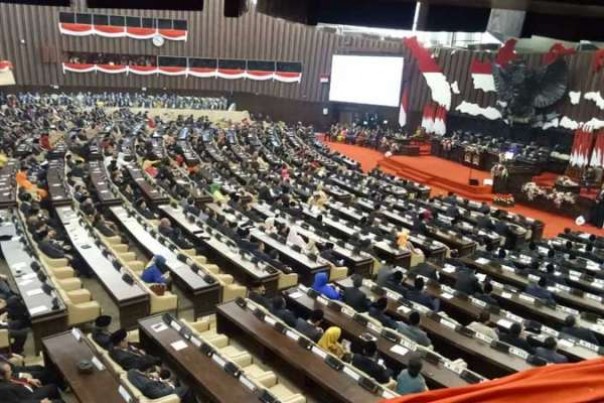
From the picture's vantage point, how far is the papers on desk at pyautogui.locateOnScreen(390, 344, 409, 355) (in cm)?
651

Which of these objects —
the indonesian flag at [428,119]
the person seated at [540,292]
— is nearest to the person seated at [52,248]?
the person seated at [540,292]

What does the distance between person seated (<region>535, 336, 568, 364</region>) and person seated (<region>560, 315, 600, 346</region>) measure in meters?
0.65

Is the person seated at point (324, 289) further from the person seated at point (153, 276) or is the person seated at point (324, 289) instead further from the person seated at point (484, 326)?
the person seated at point (153, 276)

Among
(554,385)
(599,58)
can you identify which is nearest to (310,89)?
(599,58)

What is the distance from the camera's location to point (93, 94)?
29.5m

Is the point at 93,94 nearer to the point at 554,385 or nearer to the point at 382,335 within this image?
the point at 382,335

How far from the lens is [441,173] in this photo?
20422 mm

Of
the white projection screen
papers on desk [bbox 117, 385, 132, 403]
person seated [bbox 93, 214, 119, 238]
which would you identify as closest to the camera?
papers on desk [bbox 117, 385, 132, 403]

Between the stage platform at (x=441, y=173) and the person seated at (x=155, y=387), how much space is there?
1466cm

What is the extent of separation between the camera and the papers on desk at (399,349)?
6.51 metres

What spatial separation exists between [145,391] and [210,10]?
28.1 metres

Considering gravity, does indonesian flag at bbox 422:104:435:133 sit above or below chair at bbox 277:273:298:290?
above

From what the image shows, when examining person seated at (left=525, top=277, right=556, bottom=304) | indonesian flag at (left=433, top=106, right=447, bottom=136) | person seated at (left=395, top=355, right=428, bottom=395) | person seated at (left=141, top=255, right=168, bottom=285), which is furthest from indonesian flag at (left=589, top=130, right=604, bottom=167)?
person seated at (left=141, top=255, right=168, bottom=285)

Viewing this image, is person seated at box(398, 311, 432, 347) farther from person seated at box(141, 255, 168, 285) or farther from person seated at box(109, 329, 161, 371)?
person seated at box(141, 255, 168, 285)
